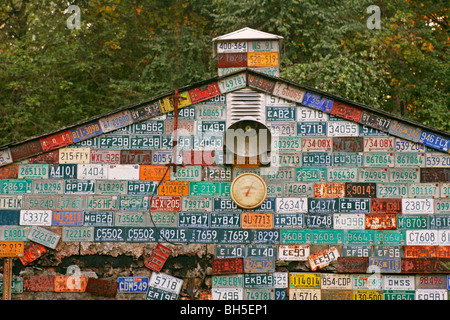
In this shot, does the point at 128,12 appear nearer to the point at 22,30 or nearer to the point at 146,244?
the point at 22,30

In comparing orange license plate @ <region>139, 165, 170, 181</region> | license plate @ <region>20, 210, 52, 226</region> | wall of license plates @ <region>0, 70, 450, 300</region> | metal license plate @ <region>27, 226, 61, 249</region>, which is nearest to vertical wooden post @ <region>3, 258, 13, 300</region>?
wall of license plates @ <region>0, 70, 450, 300</region>

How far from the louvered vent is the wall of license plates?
0.09 meters

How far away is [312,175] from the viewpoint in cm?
962

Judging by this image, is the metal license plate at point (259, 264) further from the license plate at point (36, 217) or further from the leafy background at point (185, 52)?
the leafy background at point (185, 52)

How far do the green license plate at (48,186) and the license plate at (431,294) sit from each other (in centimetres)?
588

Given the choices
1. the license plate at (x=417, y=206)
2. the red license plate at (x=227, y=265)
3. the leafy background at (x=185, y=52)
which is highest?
the leafy background at (x=185, y=52)

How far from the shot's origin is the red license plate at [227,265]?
375 inches

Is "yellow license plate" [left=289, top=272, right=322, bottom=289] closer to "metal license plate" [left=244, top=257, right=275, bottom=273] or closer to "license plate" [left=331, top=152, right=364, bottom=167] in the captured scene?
"metal license plate" [left=244, top=257, right=275, bottom=273]

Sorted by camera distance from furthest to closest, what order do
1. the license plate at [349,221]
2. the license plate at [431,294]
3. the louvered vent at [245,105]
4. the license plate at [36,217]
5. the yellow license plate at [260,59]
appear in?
the yellow license plate at [260,59] → the louvered vent at [245,105] → the license plate at [36,217] → the license plate at [349,221] → the license plate at [431,294]

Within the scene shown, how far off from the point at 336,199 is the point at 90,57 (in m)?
13.2

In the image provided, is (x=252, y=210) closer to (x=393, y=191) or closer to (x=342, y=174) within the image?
(x=342, y=174)

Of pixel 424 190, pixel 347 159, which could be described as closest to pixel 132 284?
pixel 347 159

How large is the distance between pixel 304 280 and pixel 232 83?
3.36 metres

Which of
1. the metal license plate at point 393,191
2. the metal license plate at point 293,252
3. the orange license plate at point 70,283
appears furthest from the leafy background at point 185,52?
the orange license plate at point 70,283
